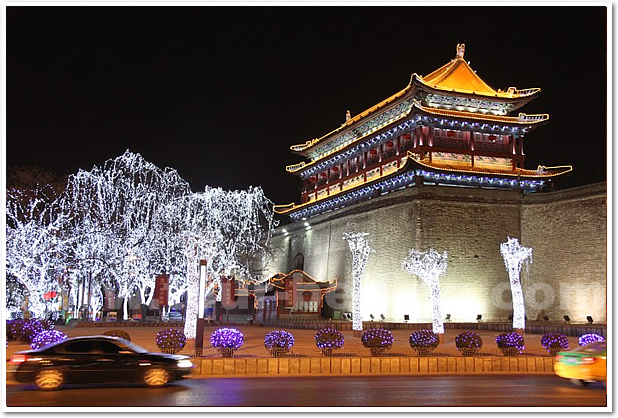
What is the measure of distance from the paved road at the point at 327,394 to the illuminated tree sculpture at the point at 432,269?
34.3ft

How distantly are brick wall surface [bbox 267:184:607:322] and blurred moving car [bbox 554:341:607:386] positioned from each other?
1875cm

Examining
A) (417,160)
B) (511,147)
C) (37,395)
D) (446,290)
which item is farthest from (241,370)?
(511,147)

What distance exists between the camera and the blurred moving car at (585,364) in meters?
11.6

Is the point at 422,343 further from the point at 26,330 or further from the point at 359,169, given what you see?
the point at 359,169

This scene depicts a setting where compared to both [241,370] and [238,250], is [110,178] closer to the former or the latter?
[238,250]

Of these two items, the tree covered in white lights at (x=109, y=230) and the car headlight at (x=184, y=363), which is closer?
the car headlight at (x=184, y=363)

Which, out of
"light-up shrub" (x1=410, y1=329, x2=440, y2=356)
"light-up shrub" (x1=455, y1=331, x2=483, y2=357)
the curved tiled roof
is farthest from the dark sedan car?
the curved tiled roof

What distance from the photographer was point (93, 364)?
11938 millimetres

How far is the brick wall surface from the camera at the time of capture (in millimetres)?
30531

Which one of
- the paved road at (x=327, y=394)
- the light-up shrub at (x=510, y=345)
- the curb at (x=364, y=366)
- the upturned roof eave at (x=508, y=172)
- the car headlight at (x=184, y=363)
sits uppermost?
the upturned roof eave at (x=508, y=172)

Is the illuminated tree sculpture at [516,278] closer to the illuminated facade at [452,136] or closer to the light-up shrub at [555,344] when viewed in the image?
the illuminated facade at [452,136]

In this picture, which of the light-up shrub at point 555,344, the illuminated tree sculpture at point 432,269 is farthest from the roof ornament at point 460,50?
the light-up shrub at point 555,344

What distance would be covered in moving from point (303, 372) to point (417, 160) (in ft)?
71.5

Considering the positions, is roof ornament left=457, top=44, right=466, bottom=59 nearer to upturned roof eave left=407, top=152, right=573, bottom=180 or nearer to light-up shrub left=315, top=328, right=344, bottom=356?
upturned roof eave left=407, top=152, right=573, bottom=180
